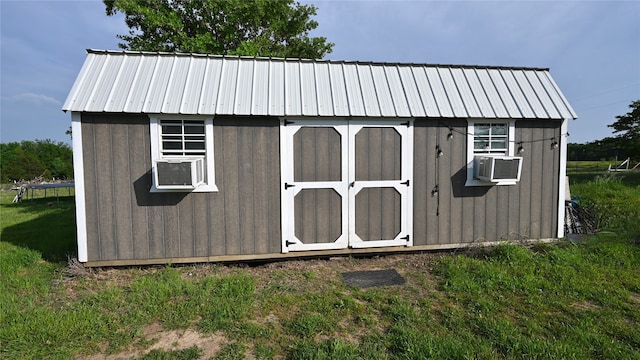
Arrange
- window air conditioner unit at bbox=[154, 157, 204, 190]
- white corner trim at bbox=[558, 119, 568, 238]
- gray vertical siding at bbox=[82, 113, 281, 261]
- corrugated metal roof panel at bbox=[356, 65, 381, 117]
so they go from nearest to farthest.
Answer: window air conditioner unit at bbox=[154, 157, 204, 190] < gray vertical siding at bbox=[82, 113, 281, 261] < corrugated metal roof panel at bbox=[356, 65, 381, 117] < white corner trim at bbox=[558, 119, 568, 238]

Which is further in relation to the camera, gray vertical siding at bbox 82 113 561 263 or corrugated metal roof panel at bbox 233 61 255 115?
corrugated metal roof panel at bbox 233 61 255 115

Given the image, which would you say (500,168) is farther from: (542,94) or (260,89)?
(260,89)

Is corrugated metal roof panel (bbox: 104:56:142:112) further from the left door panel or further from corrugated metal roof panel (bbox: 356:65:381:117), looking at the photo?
corrugated metal roof panel (bbox: 356:65:381:117)

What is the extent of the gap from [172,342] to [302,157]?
268 centimetres

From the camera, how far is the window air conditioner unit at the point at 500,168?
14.8ft

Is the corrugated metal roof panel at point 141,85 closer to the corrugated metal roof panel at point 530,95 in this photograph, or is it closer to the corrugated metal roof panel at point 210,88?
the corrugated metal roof panel at point 210,88

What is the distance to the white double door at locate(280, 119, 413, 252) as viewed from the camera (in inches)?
174

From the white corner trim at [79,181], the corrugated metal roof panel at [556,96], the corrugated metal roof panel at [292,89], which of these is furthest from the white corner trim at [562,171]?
the white corner trim at [79,181]

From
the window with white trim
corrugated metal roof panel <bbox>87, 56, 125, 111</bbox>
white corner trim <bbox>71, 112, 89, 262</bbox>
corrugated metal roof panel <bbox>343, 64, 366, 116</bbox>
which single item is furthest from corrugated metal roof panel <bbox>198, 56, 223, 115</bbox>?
the window with white trim

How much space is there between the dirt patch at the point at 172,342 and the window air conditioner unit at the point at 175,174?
5.43ft

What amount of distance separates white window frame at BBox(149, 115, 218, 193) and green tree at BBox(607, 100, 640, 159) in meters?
22.6

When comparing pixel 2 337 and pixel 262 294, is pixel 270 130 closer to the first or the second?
pixel 262 294

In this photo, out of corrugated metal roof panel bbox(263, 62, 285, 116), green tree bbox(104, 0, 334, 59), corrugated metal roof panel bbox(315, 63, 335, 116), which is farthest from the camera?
green tree bbox(104, 0, 334, 59)

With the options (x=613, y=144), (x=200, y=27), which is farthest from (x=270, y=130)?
(x=613, y=144)
